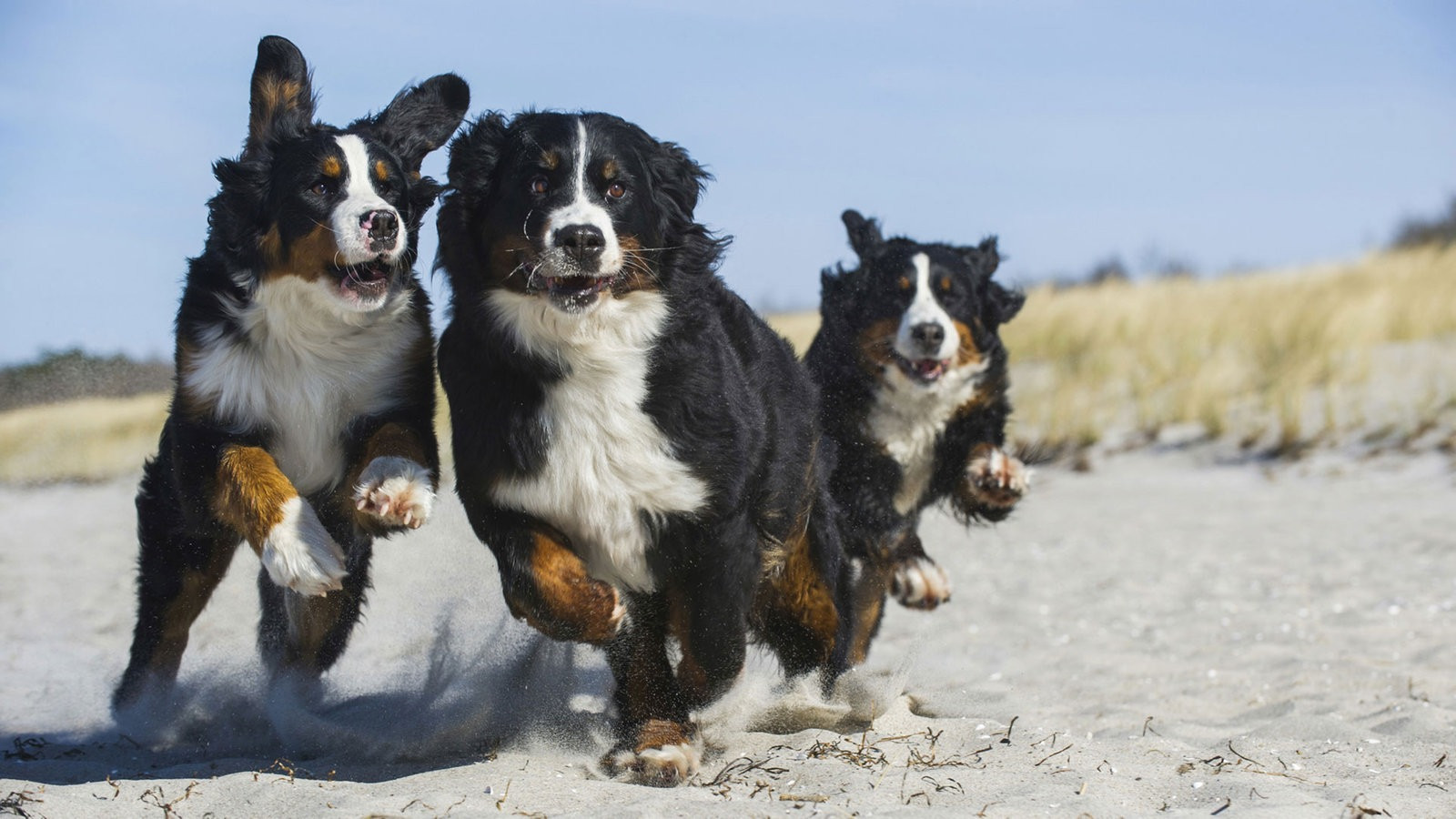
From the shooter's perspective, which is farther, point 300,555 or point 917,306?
point 917,306

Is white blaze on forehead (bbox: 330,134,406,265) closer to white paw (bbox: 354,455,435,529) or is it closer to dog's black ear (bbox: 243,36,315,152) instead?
dog's black ear (bbox: 243,36,315,152)

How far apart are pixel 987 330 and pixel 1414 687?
84.9 inches

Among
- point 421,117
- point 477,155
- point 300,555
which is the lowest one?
point 300,555

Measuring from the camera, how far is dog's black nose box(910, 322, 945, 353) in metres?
5.67

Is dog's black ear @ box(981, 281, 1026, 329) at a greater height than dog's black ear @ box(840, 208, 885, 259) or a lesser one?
lesser

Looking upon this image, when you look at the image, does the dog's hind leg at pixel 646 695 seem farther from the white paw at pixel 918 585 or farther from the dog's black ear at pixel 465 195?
the white paw at pixel 918 585

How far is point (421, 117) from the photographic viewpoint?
4809 mm

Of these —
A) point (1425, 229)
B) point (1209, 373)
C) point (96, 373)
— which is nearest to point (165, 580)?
point (96, 373)

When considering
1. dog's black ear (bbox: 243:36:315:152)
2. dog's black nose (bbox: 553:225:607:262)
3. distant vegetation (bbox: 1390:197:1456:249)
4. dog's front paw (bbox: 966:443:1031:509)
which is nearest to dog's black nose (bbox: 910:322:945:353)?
dog's front paw (bbox: 966:443:1031:509)

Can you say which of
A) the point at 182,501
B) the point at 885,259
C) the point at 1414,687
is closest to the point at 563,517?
the point at 182,501

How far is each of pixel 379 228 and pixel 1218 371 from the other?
10608 mm

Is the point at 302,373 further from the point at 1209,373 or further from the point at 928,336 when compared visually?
the point at 1209,373

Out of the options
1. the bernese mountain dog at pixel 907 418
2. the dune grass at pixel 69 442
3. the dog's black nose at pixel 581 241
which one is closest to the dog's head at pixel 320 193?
the dog's black nose at pixel 581 241

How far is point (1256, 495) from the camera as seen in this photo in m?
11.0
